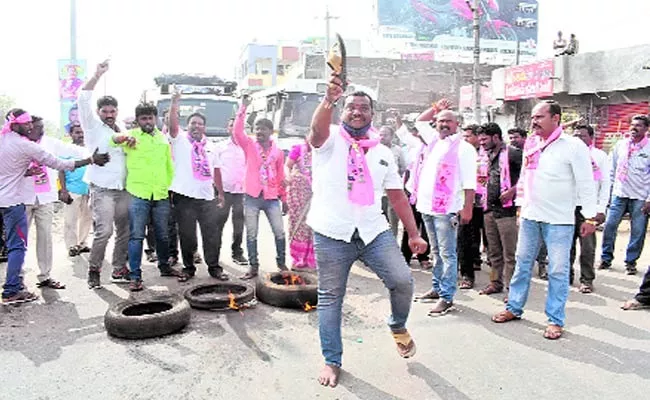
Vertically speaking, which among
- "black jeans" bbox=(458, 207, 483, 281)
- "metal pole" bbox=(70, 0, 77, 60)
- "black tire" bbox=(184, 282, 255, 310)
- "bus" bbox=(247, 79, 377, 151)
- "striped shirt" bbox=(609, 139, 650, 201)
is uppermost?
"metal pole" bbox=(70, 0, 77, 60)

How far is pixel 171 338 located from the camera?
182 inches

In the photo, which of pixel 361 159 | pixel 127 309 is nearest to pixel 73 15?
pixel 127 309

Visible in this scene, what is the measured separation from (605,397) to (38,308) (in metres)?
5.15

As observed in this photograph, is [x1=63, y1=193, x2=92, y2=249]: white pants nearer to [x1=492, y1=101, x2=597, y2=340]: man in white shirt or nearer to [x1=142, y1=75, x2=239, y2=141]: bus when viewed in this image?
[x1=142, y1=75, x2=239, y2=141]: bus

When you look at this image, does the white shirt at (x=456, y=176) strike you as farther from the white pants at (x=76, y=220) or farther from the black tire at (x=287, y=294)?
the white pants at (x=76, y=220)

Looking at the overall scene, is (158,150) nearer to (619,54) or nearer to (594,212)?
(594,212)

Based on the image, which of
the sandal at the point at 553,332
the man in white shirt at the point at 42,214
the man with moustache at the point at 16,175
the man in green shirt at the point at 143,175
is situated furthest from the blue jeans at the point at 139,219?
the sandal at the point at 553,332

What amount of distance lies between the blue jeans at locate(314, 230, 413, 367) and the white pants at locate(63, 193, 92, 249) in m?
5.71

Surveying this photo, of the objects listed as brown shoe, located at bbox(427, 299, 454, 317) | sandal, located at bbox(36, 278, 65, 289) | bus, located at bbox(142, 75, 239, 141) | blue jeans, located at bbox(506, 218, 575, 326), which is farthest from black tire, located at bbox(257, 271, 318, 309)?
bus, located at bbox(142, 75, 239, 141)

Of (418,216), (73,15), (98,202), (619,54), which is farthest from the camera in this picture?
(73,15)

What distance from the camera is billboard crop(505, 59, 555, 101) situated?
17.1 metres

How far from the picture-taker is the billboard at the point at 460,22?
36.5 metres

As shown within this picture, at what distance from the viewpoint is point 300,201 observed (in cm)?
685

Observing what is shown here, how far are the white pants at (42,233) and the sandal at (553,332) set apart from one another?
212 inches
